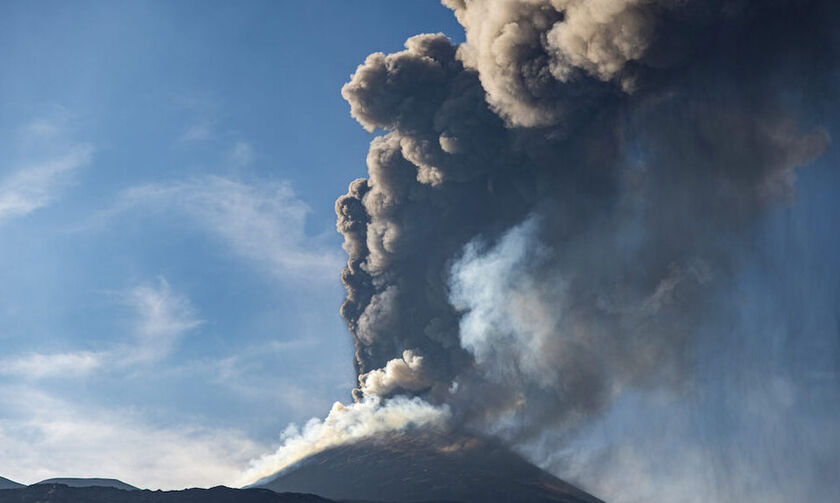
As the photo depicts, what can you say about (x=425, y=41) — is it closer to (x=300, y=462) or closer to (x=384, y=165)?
(x=384, y=165)

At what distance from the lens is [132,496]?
178 feet

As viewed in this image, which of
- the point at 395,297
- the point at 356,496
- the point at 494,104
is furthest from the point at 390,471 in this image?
the point at 494,104

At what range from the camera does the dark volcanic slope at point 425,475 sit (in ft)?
215

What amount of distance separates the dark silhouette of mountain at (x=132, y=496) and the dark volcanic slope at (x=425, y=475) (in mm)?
13774

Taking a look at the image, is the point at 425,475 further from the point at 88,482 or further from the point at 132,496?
the point at 88,482

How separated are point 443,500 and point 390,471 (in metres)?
13.3

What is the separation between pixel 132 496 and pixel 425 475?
27.0 metres

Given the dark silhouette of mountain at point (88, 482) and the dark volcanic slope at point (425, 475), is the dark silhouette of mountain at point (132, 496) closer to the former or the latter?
the dark volcanic slope at point (425, 475)

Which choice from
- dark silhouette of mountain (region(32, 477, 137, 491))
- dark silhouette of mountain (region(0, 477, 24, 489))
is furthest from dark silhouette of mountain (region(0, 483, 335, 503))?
dark silhouette of mountain (region(32, 477, 137, 491))

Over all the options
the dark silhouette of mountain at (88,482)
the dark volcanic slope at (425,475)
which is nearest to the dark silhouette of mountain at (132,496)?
the dark volcanic slope at (425,475)

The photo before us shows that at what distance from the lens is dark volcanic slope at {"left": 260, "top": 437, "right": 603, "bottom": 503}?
65.4m

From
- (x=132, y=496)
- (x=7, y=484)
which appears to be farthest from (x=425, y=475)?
(x=7, y=484)

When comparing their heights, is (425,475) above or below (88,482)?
below

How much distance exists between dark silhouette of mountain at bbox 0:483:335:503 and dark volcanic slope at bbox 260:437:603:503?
13.8 meters
